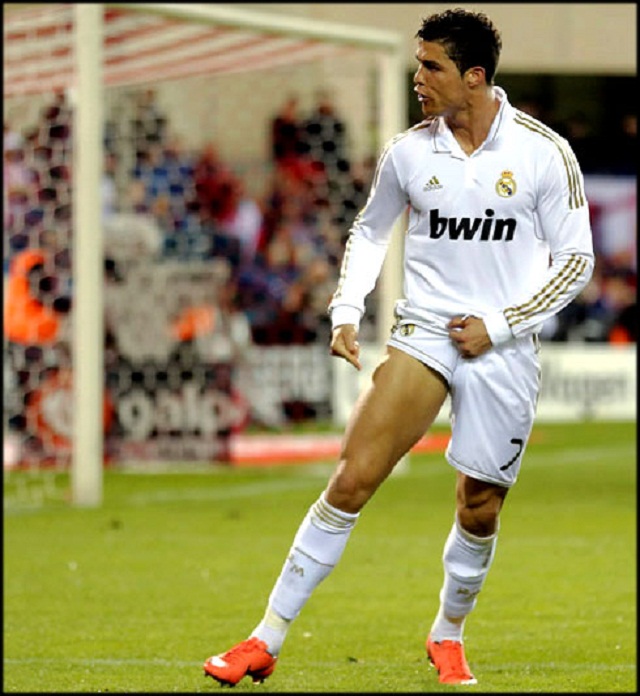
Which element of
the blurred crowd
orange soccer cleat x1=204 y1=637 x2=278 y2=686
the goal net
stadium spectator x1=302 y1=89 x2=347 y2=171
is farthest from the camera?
stadium spectator x1=302 y1=89 x2=347 y2=171

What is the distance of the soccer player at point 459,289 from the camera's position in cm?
591

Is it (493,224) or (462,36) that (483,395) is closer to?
(493,224)

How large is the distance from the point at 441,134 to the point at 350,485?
3.70 feet

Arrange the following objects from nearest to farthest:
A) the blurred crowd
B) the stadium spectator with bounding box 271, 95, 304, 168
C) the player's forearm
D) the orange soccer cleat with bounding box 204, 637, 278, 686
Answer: the orange soccer cleat with bounding box 204, 637, 278, 686 → the player's forearm → the blurred crowd → the stadium spectator with bounding box 271, 95, 304, 168

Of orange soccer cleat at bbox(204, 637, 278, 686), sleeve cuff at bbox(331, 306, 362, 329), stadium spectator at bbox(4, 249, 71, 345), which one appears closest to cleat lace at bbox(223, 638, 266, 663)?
Result: orange soccer cleat at bbox(204, 637, 278, 686)

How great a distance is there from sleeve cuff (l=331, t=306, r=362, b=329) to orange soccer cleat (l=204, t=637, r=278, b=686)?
1015 mm

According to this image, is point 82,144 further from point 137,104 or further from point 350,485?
point 350,485

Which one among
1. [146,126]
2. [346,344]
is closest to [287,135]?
[146,126]

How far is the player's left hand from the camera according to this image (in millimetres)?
5910

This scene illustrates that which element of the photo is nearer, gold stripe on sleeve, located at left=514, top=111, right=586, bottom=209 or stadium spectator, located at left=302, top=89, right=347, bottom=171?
gold stripe on sleeve, located at left=514, top=111, right=586, bottom=209

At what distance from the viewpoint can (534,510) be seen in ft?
40.8

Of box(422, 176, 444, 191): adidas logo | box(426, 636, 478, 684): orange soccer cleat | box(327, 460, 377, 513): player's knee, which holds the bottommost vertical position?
box(426, 636, 478, 684): orange soccer cleat

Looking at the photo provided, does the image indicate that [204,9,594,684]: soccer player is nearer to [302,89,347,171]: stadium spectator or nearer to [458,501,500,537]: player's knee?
[458,501,500,537]: player's knee

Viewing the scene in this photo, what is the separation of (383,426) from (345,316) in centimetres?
39
